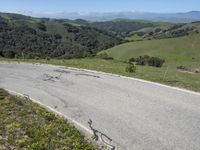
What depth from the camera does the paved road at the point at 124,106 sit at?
8.22 metres

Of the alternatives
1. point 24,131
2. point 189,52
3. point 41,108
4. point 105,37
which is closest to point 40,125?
point 24,131

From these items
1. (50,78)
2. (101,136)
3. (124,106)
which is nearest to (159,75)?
(50,78)

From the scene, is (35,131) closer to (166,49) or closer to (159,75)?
(159,75)

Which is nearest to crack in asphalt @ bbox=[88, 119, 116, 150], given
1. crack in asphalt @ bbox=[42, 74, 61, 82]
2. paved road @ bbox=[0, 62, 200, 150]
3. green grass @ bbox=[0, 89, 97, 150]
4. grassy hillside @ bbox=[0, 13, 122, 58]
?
paved road @ bbox=[0, 62, 200, 150]

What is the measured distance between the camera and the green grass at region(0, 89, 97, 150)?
7.65m

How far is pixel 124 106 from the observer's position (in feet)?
36.9

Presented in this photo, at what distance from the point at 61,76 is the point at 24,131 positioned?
9.78 meters

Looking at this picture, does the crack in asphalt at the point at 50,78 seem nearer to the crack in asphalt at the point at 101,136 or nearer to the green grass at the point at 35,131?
the green grass at the point at 35,131

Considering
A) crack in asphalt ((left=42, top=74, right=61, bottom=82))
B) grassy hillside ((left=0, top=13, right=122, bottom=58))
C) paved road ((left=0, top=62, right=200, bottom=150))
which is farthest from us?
grassy hillside ((left=0, top=13, right=122, bottom=58))

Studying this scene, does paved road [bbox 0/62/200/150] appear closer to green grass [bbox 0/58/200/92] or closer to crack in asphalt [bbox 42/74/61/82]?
crack in asphalt [bbox 42/74/61/82]

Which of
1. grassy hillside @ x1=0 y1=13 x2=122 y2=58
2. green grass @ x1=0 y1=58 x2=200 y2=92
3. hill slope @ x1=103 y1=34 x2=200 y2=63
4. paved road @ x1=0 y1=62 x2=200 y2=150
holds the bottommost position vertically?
grassy hillside @ x1=0 y1=13 x2=122 y2=58

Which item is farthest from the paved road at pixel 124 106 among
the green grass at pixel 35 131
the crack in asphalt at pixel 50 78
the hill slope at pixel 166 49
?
the hill slope at pixel 166 49

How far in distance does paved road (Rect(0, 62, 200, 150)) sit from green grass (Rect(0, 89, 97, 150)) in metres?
0.78

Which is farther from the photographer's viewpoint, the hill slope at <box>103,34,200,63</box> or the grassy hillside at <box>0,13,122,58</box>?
the grassy hillside at <box>0,13,122,58</box>
